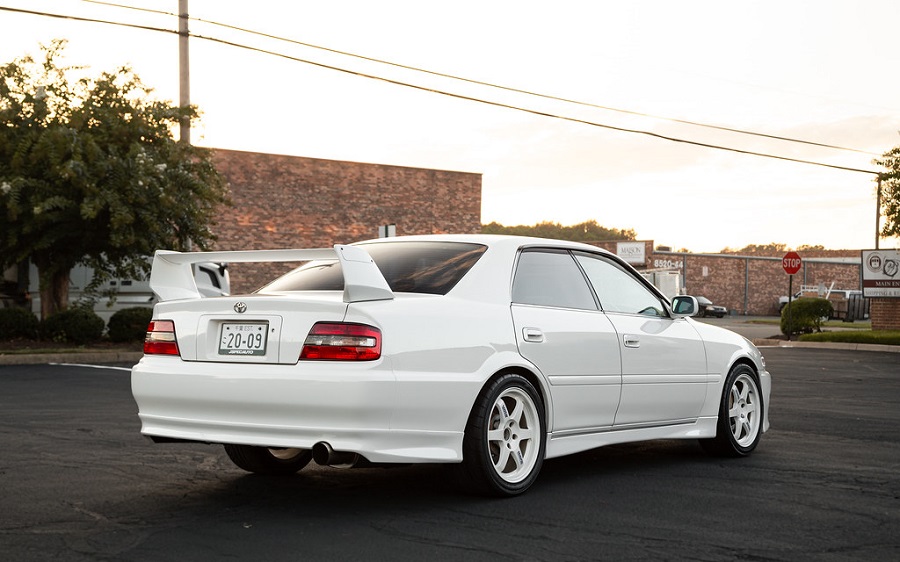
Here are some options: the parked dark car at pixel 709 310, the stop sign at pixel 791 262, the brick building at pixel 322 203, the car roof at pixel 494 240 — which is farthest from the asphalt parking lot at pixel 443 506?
the parked dark car at pixel 709 310

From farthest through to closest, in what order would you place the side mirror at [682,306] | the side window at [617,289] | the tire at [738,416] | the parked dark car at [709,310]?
the parked dark car at [709,310] → the tire at [738,416] → the side mirror at [682,306] → the side window at [617,289]

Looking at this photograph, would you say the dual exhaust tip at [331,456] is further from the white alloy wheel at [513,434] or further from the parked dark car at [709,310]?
the parked dark car at [709,310]

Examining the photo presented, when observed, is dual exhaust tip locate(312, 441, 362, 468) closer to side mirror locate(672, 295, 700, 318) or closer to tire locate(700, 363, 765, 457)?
side mirror locate(672, 295, 700, 318)

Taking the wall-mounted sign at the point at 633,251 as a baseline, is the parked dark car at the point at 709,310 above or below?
below

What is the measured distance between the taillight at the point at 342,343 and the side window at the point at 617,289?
222 cm

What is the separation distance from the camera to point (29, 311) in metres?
22.2

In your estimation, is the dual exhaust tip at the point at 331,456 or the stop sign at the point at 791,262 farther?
the stop sign at the point at 791,262

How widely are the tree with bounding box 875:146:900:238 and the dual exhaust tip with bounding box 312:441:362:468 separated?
103ft

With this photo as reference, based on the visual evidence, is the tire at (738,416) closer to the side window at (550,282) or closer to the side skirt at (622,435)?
the side skirt at (622,435)

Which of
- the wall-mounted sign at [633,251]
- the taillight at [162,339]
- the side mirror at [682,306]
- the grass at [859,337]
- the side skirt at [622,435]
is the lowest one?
the grass at [859,337]

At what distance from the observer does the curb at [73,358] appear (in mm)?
19281

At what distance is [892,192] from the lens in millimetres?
33812

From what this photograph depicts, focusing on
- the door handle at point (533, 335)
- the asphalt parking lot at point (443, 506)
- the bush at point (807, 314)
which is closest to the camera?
the asphalt parking lot at point (443, 506)

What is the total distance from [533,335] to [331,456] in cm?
154
